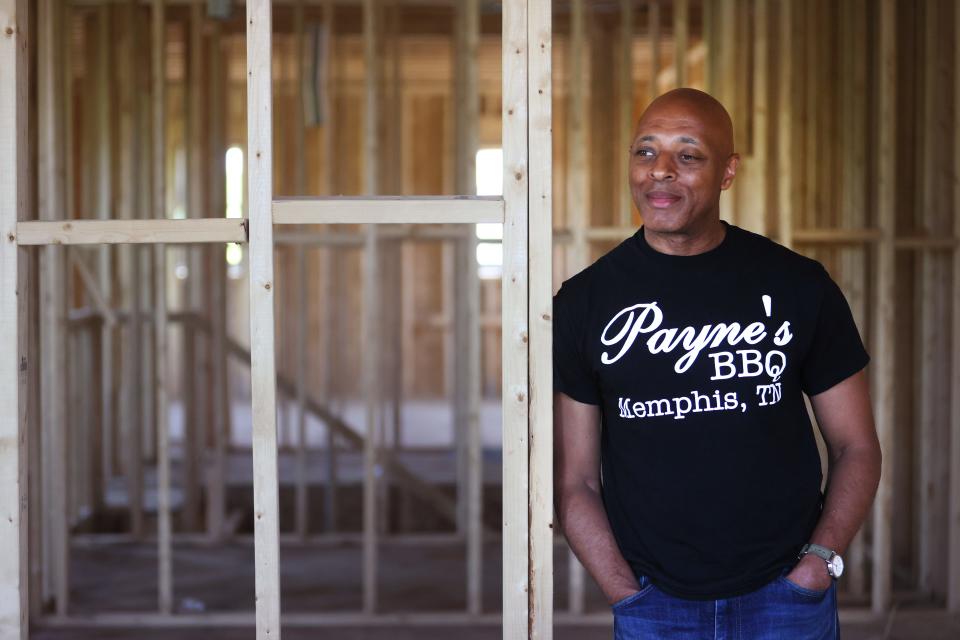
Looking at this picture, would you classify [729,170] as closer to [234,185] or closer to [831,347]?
[831,347]

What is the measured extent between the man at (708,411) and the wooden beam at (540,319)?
0.06m

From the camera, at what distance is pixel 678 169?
2027mm

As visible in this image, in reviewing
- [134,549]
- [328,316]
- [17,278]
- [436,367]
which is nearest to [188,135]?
[328,316]

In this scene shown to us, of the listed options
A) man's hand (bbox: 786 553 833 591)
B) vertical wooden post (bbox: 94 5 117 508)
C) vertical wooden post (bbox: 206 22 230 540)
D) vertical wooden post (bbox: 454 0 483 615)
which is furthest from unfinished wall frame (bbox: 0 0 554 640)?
vertical wooden post (bbox: 94 5 117 508)

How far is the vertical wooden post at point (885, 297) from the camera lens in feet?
13.5

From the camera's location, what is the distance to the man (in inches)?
77.7

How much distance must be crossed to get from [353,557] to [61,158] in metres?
2.46

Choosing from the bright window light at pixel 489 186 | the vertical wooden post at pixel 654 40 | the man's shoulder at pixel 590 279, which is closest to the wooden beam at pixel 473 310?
the vertical wooden post at pixel 654 40

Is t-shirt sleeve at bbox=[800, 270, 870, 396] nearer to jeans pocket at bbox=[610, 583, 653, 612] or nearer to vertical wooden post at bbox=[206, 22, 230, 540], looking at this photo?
jeans pocket at bbox=[610, 583, 653, 612]

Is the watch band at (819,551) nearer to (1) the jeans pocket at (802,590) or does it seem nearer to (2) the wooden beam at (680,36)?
(1) the jeans pocket at (802,590)

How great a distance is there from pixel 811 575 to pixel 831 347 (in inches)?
17.0

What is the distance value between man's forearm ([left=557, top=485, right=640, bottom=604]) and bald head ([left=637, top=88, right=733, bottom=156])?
0.73 meters

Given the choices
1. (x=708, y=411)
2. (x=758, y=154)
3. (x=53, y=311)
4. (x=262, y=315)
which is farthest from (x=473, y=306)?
(x=708, y=411)

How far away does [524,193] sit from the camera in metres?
2.06
